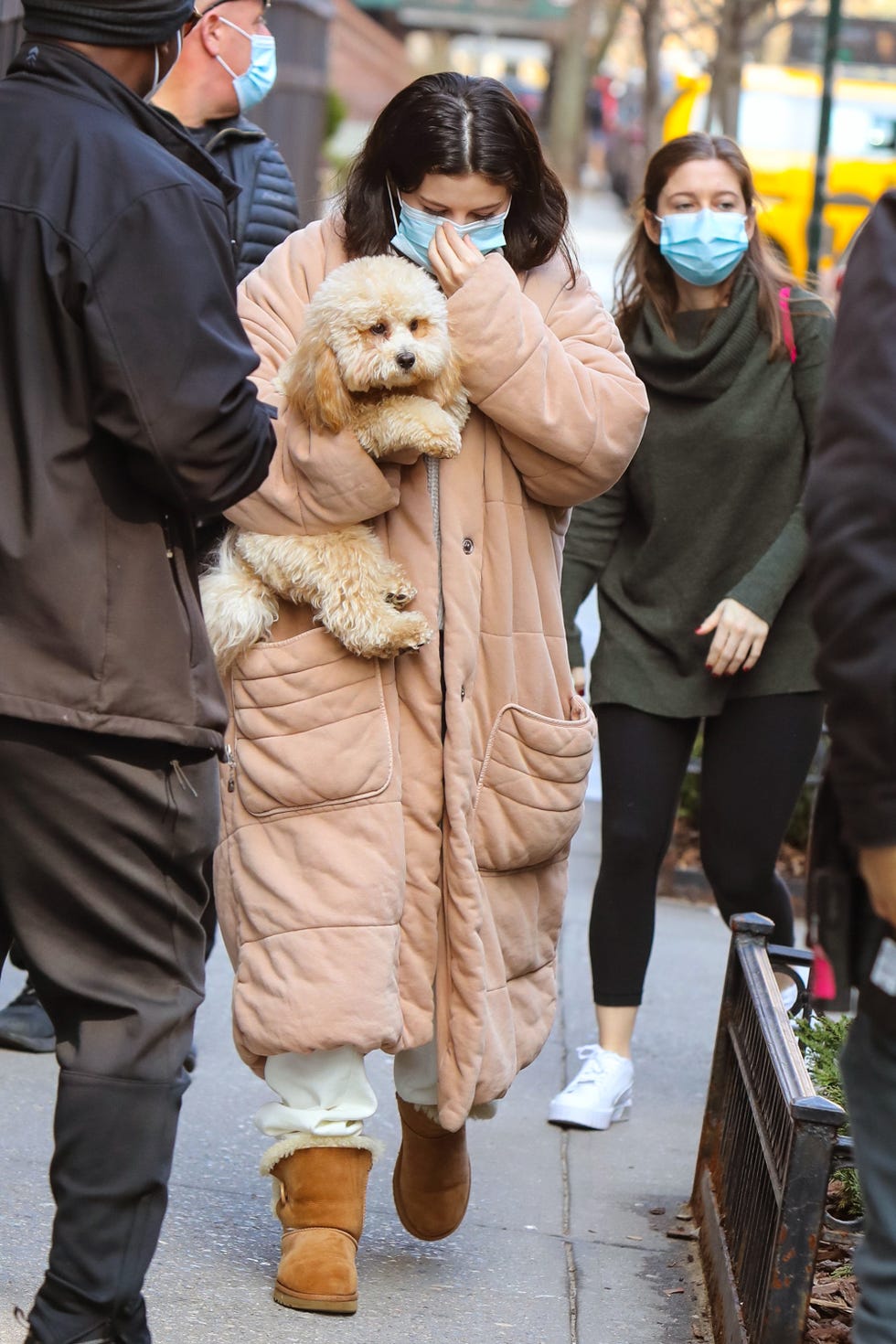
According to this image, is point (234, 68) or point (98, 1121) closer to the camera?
point (98, 1121)

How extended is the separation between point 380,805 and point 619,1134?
150 cm

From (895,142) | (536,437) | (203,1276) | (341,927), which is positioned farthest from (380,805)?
(895,142)

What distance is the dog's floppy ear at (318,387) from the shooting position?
3193 mm

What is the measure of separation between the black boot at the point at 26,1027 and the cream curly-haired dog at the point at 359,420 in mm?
1489

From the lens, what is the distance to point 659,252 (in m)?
4.47

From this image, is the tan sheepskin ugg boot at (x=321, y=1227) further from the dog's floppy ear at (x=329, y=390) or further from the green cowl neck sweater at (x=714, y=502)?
the green cowl neck sweater at (x=714, y=502)

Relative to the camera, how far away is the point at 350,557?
3.26 m

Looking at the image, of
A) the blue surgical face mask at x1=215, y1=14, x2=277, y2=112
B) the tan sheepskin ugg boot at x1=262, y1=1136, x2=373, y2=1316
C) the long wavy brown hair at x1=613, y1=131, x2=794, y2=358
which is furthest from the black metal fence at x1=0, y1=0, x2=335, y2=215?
the tan sheepskin ugg boot at x1=262, y1=1136, x2=373, y2=1316

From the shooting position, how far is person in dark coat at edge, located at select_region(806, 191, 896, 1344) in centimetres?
196

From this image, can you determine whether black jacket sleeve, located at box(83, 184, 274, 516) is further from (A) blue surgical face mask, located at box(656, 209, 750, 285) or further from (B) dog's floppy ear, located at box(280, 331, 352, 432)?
(A) blue surgical face mask, located at box(656, 209, 750, 285)

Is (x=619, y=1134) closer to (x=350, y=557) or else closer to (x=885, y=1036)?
(x=350, y=557)

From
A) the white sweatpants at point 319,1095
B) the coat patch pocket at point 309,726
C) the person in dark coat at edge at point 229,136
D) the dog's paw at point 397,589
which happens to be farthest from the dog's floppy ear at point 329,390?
the white sweatpants at point 319,1095

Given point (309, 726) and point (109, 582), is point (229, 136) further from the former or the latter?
point (109, 582)

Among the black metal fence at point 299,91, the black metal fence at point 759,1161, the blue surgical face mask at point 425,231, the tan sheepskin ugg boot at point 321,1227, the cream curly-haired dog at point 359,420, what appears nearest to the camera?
the black metal fence at point 759,1161
